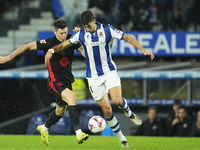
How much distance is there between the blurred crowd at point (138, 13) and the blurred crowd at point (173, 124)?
2229mm

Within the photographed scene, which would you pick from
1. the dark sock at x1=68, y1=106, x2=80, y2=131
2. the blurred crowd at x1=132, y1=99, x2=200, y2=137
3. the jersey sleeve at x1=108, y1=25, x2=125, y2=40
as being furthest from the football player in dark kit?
the blurred crowd at x1=132, y1=99, x2=200, y2=137

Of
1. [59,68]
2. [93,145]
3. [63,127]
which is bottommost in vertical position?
[63,127]

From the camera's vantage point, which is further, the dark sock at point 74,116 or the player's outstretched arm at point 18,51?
the player's outstretched arm at point 18,51

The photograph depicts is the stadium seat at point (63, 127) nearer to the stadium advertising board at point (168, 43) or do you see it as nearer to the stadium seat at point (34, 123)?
the stadium seat at point (34, 123)

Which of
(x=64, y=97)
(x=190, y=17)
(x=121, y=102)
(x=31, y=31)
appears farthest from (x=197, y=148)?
(x=31, y=31)

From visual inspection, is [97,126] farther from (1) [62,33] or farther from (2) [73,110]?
(1) [62,33]

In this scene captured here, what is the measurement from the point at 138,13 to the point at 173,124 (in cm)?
331

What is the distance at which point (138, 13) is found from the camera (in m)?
12.8

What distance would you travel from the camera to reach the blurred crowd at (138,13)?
1250 centimetres

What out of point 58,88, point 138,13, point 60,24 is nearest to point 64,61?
point 58,88

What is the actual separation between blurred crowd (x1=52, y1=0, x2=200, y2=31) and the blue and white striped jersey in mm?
5506

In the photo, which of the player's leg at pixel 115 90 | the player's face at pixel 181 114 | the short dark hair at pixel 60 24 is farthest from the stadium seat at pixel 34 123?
the player's leg at pixel 115 90

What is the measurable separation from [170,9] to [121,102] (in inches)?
251

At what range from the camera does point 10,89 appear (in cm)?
Result: 1262
